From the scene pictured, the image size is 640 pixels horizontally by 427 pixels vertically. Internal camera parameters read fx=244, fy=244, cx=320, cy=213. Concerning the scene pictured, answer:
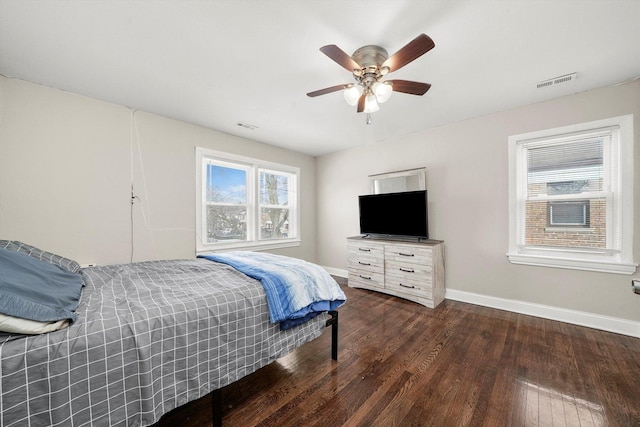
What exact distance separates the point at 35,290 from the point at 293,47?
2125 mm

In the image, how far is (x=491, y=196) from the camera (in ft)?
10.5

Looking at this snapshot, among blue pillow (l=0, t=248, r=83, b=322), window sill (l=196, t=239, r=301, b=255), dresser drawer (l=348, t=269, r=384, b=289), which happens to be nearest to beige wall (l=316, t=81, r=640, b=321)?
dresser drawer (l=348, t=269, r=384, b=289)

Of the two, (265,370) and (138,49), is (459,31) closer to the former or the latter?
(138,49)

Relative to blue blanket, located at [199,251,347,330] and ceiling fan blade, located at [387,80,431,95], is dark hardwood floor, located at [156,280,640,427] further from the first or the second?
ceiling fan blade, located at [387,80,431,95]

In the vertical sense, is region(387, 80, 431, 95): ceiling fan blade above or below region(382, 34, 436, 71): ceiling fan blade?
below

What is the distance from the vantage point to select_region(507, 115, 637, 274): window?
247 centimetres

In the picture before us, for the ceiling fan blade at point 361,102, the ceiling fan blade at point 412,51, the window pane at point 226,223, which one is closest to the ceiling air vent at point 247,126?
the window pane at point 226,223

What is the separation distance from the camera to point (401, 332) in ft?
8.31

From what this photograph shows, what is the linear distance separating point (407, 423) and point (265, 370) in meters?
1.07

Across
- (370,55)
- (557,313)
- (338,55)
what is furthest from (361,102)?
(557,313)

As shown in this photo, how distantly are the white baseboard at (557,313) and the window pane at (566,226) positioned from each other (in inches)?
28.7

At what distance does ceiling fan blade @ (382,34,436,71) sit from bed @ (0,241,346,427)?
185 cm

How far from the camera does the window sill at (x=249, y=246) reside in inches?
140

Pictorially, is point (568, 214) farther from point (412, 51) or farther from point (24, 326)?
point (24, 326)
